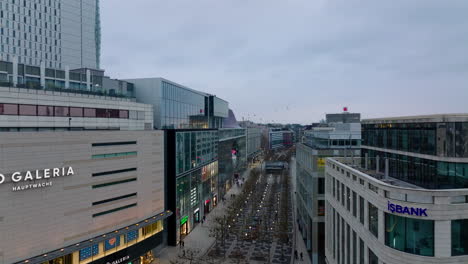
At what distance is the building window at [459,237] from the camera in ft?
72.9

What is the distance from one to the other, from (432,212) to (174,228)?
4946cm

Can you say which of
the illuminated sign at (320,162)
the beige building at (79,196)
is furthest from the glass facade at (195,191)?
the illuminated sign at (320,162)

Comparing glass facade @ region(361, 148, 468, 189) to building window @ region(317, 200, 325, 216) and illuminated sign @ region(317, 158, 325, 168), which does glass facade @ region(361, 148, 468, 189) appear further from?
building window @ region(317, 200, 325, 216)

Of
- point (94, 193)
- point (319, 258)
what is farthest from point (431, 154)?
point (94, 193)

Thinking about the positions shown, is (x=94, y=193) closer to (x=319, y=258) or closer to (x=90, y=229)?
(x=90, y=229)

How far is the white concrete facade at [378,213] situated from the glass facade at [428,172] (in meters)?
2.31

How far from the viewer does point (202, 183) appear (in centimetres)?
7856

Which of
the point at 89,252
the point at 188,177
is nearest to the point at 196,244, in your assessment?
the point at 188,177

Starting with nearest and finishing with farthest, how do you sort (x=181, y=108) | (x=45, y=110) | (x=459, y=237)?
(x=459, y=237) < (x=45, y=110) < (x=181, y=108)

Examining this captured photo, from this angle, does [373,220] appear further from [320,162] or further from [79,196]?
[79,196]

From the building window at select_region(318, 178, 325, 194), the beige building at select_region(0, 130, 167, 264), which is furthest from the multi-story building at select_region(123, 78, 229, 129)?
the building window at select_region(318, 178, 325, 194)

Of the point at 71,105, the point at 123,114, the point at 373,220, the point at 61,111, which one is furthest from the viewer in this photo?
the point at 123,114

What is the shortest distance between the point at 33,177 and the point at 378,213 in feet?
125

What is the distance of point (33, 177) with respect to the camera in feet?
117
